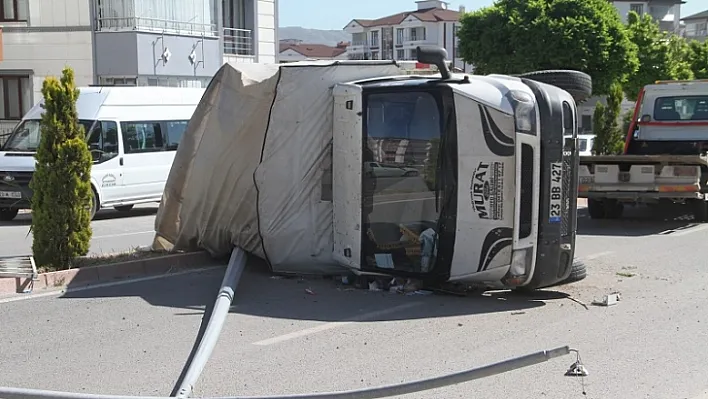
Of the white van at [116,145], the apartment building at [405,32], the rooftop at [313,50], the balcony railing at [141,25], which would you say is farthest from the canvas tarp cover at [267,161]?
the rooftop at [313,50]

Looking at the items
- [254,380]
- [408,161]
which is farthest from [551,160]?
[254,380]

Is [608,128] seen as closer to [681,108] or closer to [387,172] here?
[681,108]

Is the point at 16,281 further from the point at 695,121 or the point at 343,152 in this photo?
the point at 695,121

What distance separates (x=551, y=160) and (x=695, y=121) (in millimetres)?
9588

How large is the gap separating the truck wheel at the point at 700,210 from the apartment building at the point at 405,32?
253 ft

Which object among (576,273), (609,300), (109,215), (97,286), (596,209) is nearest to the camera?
(609,300)

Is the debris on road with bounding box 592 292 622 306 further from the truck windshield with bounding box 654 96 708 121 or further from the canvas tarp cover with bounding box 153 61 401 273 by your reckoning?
the truck windshield with bounding box 654 96 708 121

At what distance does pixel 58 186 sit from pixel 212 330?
11.4 ft

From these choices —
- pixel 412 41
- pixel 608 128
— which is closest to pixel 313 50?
pixel 412 41

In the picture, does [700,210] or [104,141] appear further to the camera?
[104,141]

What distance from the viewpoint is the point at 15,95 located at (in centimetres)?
2650

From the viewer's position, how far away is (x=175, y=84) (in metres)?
26.5

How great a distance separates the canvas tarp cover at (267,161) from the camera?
927 centimetres

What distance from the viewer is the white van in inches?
633
